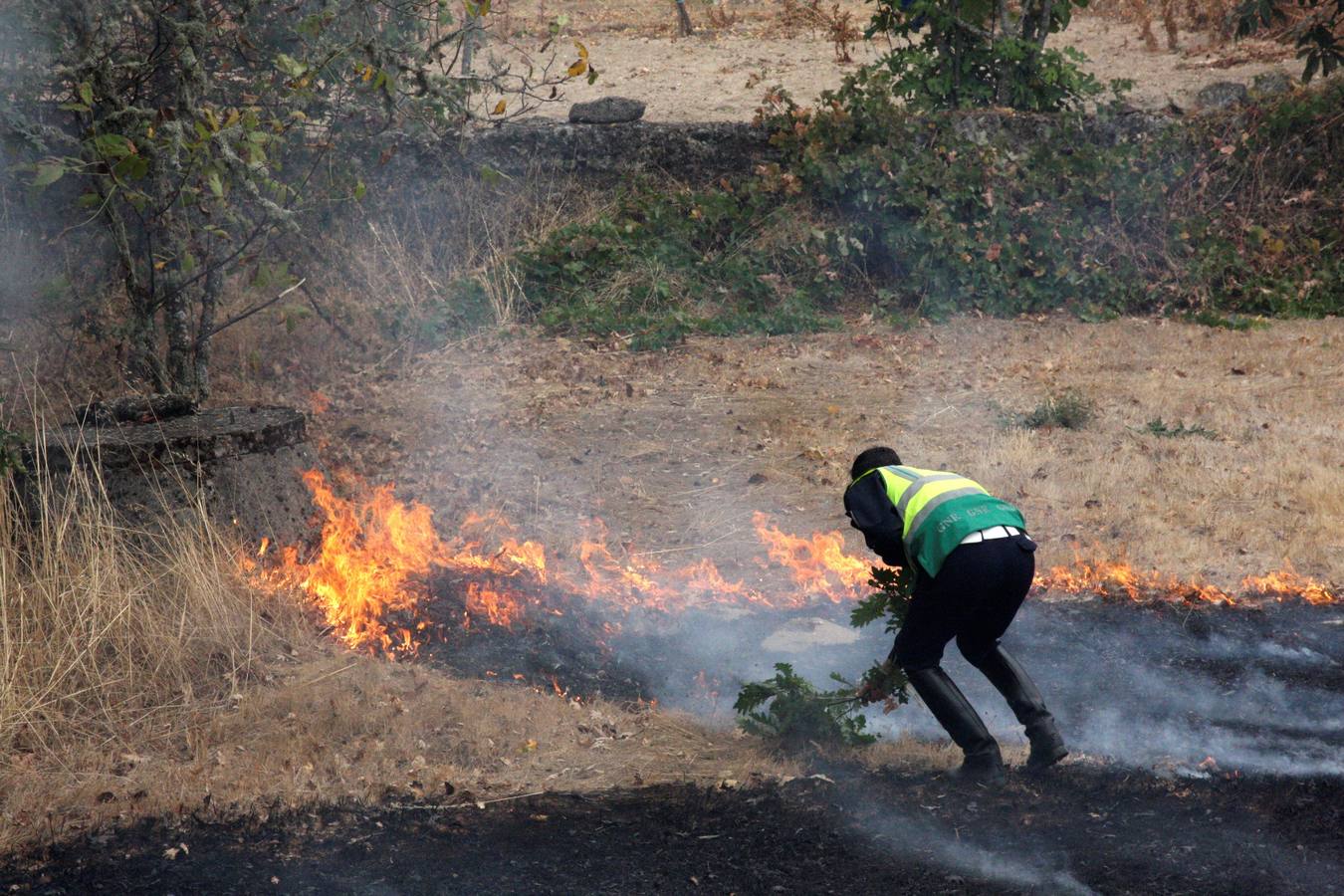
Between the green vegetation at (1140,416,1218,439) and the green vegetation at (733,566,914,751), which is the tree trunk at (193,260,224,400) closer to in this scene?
the green vegetation at (733,566,914,751)

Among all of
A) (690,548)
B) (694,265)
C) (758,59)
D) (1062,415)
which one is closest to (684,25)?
(758,59)

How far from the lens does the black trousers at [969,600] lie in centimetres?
495

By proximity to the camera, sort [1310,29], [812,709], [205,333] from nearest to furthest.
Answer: [812,709], [205,333], [1310,29]

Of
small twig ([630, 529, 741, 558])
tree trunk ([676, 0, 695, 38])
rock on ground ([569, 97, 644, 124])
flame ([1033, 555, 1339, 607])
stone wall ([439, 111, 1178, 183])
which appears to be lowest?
flame ([1033, 555, 1339, 607])

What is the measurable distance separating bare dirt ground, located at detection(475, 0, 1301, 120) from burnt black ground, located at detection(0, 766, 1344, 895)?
11.1 m

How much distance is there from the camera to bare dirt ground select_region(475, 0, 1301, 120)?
15.9 metres

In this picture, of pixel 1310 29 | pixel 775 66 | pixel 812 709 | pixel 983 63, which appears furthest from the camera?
pixel 775 66

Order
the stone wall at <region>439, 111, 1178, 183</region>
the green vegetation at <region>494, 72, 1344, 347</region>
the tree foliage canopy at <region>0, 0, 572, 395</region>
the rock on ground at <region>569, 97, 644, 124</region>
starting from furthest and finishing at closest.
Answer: the rock on ground at <region>569, 97, 644, 124</region> < the stone wall at <region>439, 111, 1178, 183</region> < the green vegetation at <region>494, 72, 1344, 347</region> < the tree foliage canopy at <region>0, 0, 572, 395</region>

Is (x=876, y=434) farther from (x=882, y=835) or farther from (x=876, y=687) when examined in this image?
(x=882, y=835)

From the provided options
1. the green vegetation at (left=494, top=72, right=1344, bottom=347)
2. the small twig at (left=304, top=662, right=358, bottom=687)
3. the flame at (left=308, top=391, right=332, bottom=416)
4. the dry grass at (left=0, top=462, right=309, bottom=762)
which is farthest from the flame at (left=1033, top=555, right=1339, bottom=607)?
the flame at (left=308, top=391, right=332, bottom=416)

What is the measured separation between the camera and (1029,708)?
17.4 ft

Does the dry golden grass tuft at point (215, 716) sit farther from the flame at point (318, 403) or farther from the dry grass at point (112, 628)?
the flame at point (318, 403)

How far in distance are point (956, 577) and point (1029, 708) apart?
777 mm

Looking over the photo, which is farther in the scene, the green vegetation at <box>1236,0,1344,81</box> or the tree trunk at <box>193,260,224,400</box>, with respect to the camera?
the green vegetation at <box>1236,0,1344,81</box>
